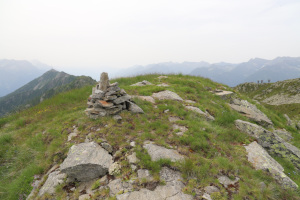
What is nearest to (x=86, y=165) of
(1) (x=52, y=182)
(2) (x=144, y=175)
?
(1) (x=52, y=182)

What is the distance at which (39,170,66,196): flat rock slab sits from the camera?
654cm

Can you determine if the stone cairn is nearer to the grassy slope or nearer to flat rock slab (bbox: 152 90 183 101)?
the grassy slope

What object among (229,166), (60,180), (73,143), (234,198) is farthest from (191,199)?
(73,143)

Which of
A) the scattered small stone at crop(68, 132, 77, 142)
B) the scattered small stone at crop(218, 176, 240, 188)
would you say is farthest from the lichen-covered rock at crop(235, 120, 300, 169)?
the scattered small stone at crop(68, 132, 77, 142)

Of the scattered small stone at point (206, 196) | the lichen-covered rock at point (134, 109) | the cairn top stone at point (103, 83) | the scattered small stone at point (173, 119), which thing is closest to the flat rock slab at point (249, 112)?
the scattered small stone at point (173, 119)

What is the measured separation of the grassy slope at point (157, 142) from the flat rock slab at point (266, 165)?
1.19 feet

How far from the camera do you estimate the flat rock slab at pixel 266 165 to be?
7020mm

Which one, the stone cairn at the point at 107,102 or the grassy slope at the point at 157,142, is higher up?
the stone cairn at the point at 107,102

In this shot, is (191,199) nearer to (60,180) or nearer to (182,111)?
(60,180)

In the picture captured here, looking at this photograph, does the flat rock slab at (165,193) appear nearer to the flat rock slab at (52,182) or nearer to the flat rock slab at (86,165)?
the flat rock slab at (86,165)

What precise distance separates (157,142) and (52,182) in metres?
5.22

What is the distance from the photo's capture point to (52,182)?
6.80m

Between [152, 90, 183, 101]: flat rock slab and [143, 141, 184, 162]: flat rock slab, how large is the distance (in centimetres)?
707

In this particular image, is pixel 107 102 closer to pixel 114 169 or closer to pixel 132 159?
pixel 132 159
